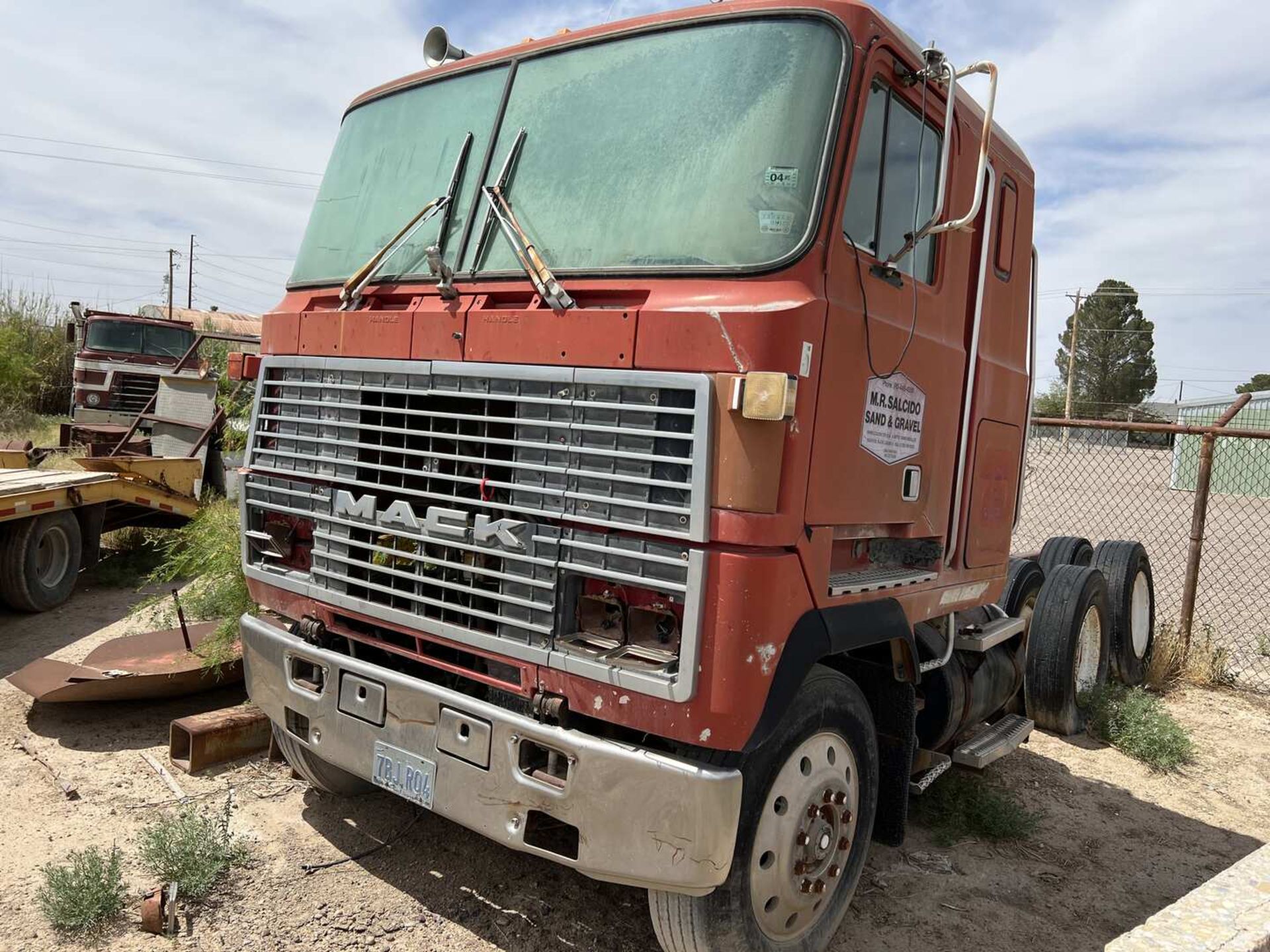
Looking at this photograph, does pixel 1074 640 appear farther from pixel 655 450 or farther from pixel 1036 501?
pixel 1036 501

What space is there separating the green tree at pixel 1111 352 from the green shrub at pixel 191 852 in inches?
2216

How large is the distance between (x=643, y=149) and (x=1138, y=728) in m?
Answer: 4.95

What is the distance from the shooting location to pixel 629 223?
2.95 metres

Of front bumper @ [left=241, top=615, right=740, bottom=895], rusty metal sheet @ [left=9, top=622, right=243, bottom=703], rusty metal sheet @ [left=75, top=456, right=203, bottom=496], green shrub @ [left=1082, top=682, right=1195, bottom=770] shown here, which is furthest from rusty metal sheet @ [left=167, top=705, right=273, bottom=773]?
green shrub @ [left=1082, top=682, right=1195, bottom=770]

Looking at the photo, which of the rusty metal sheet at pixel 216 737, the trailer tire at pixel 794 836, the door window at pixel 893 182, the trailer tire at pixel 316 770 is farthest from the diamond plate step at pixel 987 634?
the rusty metal sheet at pixel 216 737

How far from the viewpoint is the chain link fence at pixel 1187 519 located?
24.5 ft

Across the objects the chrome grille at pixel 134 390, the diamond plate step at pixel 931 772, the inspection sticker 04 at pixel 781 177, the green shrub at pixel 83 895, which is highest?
the inspection sticker 04 at pixel 781 177

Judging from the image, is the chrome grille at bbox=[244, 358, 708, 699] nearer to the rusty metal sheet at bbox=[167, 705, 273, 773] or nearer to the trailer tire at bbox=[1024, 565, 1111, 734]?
the rusty metal sheet at bbox=[167, 705, 273, 773]

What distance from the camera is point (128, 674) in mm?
4734

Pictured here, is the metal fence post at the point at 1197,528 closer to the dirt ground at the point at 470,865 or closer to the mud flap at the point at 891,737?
the dirt ground at the point at 470,865

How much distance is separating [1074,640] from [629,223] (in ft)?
14.4

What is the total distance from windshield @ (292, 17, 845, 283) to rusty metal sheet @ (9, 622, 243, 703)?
2.53 metres

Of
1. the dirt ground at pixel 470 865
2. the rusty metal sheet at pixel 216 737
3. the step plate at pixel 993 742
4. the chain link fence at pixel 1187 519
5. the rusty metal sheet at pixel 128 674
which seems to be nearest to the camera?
the dirt ground at pixel 470 865

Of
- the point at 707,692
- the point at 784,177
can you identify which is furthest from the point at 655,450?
the point at 784,177
